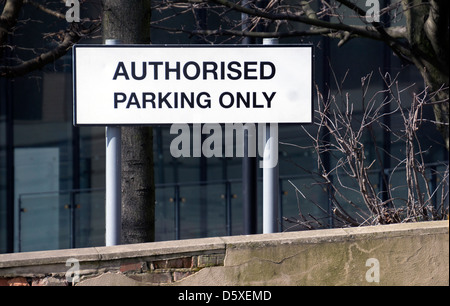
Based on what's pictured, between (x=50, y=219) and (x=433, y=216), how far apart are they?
6249 mm

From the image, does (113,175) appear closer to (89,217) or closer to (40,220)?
(89,217)

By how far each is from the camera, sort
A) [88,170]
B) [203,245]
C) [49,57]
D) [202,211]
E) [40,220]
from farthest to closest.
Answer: [202,211] → [88,170] → [40,220] → [49,57] → [203,245]

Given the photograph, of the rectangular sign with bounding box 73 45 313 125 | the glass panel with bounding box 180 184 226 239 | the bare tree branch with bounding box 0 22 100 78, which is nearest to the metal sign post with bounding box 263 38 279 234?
the rectangular sign with bounding box 73 45 313 125

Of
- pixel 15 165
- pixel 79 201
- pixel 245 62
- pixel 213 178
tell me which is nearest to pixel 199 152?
pixel 213 178

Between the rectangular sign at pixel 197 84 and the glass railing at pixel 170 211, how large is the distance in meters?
5.89

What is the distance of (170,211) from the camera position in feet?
37.2

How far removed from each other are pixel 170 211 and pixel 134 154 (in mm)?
5579

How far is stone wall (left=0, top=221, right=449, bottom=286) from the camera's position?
4578 millimetres

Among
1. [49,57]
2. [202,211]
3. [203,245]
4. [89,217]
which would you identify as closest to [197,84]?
[203,245]

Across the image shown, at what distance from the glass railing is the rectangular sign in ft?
19.3

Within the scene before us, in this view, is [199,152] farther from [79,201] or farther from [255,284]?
[255,284]

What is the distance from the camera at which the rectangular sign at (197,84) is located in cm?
470

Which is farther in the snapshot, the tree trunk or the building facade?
the building facade

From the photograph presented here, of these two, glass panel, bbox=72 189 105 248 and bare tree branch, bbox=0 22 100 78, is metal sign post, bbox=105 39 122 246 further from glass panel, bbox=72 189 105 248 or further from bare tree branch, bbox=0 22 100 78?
glass panel, bbox=72 189 105 248
